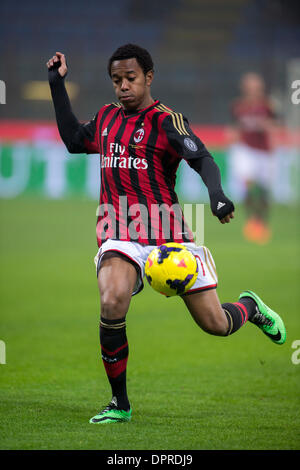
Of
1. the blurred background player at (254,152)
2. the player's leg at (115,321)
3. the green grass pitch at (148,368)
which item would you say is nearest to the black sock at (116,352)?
the player's leg at (115,321)

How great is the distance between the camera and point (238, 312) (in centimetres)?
503

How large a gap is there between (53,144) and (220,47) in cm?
823

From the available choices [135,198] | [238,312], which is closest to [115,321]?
[135,198]

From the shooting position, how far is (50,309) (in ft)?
28.5

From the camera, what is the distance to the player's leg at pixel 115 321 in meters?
4.37

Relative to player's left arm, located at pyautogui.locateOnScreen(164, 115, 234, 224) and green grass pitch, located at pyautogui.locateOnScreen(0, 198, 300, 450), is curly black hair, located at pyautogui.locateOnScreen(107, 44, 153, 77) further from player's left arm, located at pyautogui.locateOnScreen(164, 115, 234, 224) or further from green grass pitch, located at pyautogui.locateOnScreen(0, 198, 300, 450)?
green grass pitch, located at pyautogui.locateOnScreen(0, 198, 300, 450)

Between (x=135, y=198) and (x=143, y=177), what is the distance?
139 millimetres

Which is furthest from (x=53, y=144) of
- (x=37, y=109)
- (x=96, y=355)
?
(x=96, y=355)

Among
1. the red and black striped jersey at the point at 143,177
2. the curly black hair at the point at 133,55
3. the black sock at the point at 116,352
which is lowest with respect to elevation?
the black sock at the point at 116,352

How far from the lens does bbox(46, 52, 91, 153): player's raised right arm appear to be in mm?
5078

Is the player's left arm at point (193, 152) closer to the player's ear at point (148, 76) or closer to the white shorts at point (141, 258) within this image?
the player's ear at point (148, 76)

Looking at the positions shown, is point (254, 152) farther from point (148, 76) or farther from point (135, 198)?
point (135, 198)

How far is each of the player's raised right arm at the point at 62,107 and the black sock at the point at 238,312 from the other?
1413 millimetres

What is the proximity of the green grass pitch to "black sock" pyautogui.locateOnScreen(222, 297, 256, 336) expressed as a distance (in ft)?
1.72
